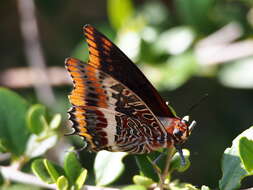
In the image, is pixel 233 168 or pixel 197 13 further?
pixel 197 13

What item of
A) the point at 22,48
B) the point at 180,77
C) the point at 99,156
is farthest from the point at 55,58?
the point at 99,156

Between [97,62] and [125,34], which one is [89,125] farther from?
[125,34]

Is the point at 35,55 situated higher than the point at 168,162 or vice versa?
the point at 35,55

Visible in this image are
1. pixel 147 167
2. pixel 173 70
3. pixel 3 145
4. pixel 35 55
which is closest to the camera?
pixel 147 167

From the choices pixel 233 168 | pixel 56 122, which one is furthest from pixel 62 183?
pixel 233 168

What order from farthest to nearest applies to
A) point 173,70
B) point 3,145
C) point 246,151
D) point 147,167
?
1. point 173,70
2. point 3,145
3. point 147,167
4. point 246,151

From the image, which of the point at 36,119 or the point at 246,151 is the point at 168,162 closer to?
the point at 246,151

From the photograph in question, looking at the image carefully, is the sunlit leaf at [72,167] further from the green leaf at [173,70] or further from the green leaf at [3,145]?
the green leaf at [173,70]
